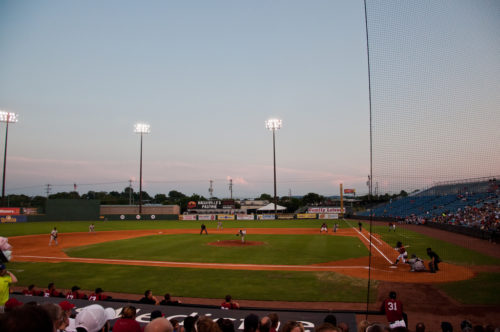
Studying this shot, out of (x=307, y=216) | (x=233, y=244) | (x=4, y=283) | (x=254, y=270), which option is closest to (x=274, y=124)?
(x=307, y=216)

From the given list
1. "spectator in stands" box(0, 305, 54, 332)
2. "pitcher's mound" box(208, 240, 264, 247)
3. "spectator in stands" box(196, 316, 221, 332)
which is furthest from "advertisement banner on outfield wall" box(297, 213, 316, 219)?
"spectator in stands" box(0, 305, 54, 332)

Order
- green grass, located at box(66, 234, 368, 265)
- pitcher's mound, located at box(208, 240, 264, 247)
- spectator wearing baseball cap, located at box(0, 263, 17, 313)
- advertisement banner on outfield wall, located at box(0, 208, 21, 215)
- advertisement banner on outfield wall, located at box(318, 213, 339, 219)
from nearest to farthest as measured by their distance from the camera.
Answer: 1. spectator wearing baseball cap, located at box(0, 263, 17, 313)
2. green grass, located at box(66, 234, 368, 265)
3. pitcher's mound, located at box(208, 240, 264, 247)
4. advertisement banner on outfield wall, located at box(0, 208, 21, 215)
5. advertisement banner on outfield wall, located at box(318, 213, 339, 219)

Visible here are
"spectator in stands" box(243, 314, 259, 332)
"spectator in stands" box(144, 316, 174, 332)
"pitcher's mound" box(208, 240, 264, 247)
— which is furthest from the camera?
"pitcher's mound" box(208, 240, 264, 247)

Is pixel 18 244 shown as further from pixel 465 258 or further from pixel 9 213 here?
pixel 9 213

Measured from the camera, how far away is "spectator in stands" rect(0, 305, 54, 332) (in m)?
1.73

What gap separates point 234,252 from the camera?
25.2 meters

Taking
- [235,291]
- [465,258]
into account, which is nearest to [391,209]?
[465,258]

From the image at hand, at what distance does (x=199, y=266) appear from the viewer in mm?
19953

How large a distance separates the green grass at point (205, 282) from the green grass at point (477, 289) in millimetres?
3149

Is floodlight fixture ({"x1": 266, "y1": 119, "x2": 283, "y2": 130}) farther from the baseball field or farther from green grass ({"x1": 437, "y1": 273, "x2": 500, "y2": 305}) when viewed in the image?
green grass ({"x1": 437, "y1": 273, "x2": 500, "y2": 305})

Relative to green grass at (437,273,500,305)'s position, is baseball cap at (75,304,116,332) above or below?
above

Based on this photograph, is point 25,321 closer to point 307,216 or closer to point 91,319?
point 91,319

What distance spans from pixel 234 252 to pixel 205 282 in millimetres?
9324

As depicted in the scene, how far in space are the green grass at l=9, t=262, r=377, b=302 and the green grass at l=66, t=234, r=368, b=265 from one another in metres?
3.62
